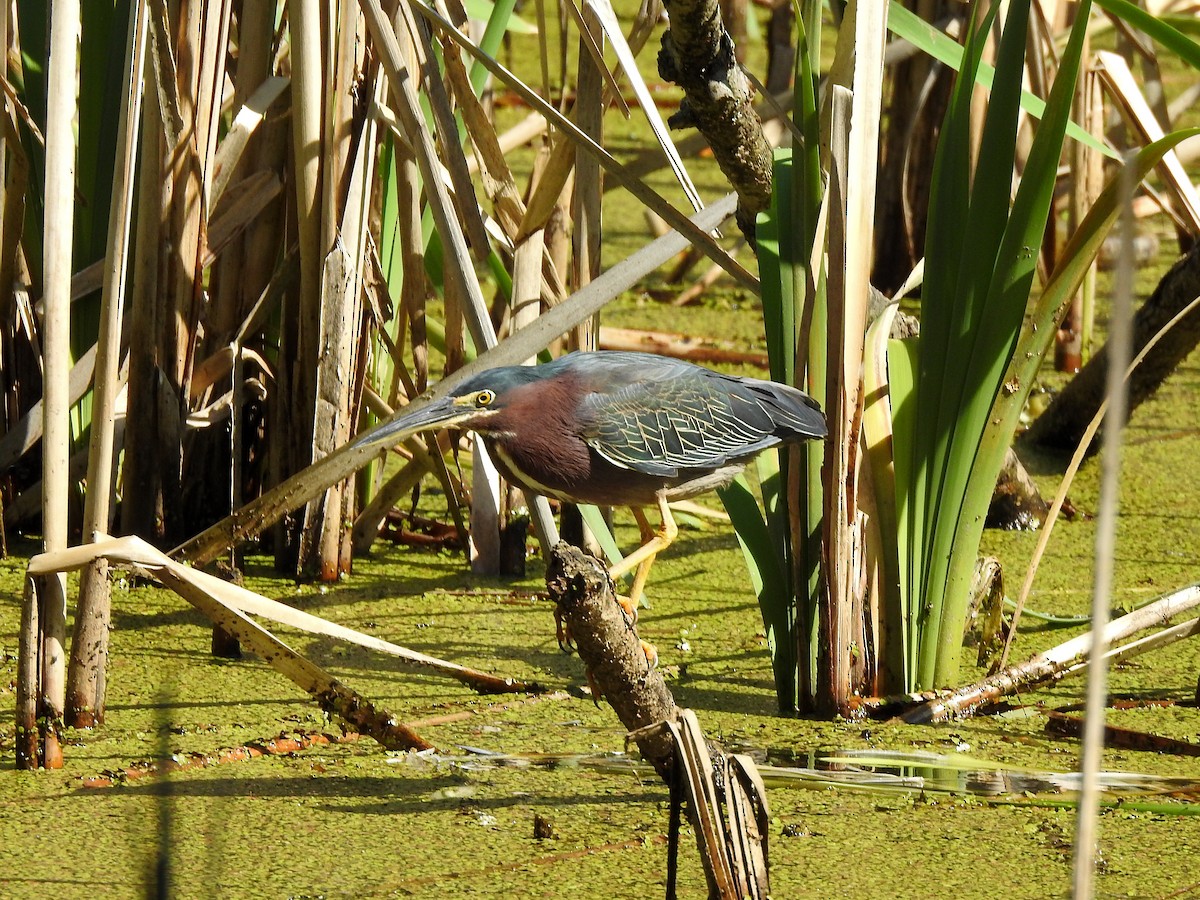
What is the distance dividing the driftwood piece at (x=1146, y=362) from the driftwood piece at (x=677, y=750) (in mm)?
1964

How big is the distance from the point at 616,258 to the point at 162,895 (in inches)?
162

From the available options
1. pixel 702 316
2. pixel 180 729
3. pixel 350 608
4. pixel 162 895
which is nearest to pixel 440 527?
pixel 350 608

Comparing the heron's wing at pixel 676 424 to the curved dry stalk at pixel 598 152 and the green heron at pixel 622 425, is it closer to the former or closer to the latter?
the green heron at pixel 622 425

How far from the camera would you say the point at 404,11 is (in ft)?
7.73

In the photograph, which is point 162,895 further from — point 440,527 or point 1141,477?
point 1141,477

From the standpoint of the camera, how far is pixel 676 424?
2.40 m

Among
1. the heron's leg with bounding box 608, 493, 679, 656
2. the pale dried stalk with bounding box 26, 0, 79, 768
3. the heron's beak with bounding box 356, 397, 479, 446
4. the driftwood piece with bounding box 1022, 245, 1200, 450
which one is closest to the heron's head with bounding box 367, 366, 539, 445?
the heron's beak with bounding box 356, 397, 479, 446

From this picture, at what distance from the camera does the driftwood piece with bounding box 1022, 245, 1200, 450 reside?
10.7ft

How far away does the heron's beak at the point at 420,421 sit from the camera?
2.15 metres

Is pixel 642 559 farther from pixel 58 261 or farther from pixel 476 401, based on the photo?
pixel 58 261

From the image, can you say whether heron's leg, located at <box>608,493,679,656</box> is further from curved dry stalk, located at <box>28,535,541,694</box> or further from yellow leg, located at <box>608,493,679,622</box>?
curved dry stalk, located at <box>28,535,541,694</box>

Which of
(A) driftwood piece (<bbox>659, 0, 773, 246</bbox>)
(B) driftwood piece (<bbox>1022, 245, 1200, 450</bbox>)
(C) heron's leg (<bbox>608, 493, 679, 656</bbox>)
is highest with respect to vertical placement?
(A) driftwood piece (<bbox>659, 0, 773, 246</bbox>)

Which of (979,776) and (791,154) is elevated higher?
(791,154)

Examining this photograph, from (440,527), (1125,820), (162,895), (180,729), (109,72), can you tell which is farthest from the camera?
(440,527)
